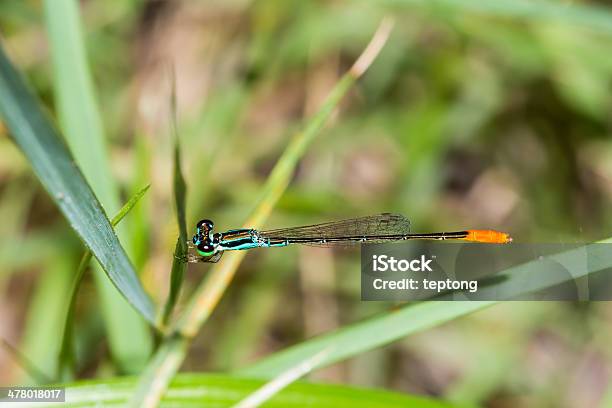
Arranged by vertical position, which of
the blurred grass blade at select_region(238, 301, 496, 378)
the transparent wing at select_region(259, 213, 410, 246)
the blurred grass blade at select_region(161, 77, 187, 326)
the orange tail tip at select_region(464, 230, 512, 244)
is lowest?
the blurred grass blade at select_region(238, 301, 496, 378)

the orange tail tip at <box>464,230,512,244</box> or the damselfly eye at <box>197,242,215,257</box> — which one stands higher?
the orange tail tip at <box>464,230,512,244</box>

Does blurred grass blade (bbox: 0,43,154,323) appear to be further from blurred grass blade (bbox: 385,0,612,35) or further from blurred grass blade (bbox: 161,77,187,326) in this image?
blurred grass blade (bbox: 385,0,612,35)

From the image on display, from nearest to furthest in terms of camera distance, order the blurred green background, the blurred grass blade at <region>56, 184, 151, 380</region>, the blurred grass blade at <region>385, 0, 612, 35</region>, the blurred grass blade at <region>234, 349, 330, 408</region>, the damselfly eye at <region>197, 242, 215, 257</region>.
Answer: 1. the blurred grass blade at <region>56, 184, 151, 380</region>
2. the blurred grass blade at <region>234, 349, 330, 408</region>
3. the damselfly eye at <region>197, 242, 215, 257</region>
4. the blurred grass blade at <region>385, 0, 612, 35</region>
5. the blurred green background

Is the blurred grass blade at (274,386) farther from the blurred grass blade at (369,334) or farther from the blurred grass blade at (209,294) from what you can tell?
the blurred grass blade at (209,294)
